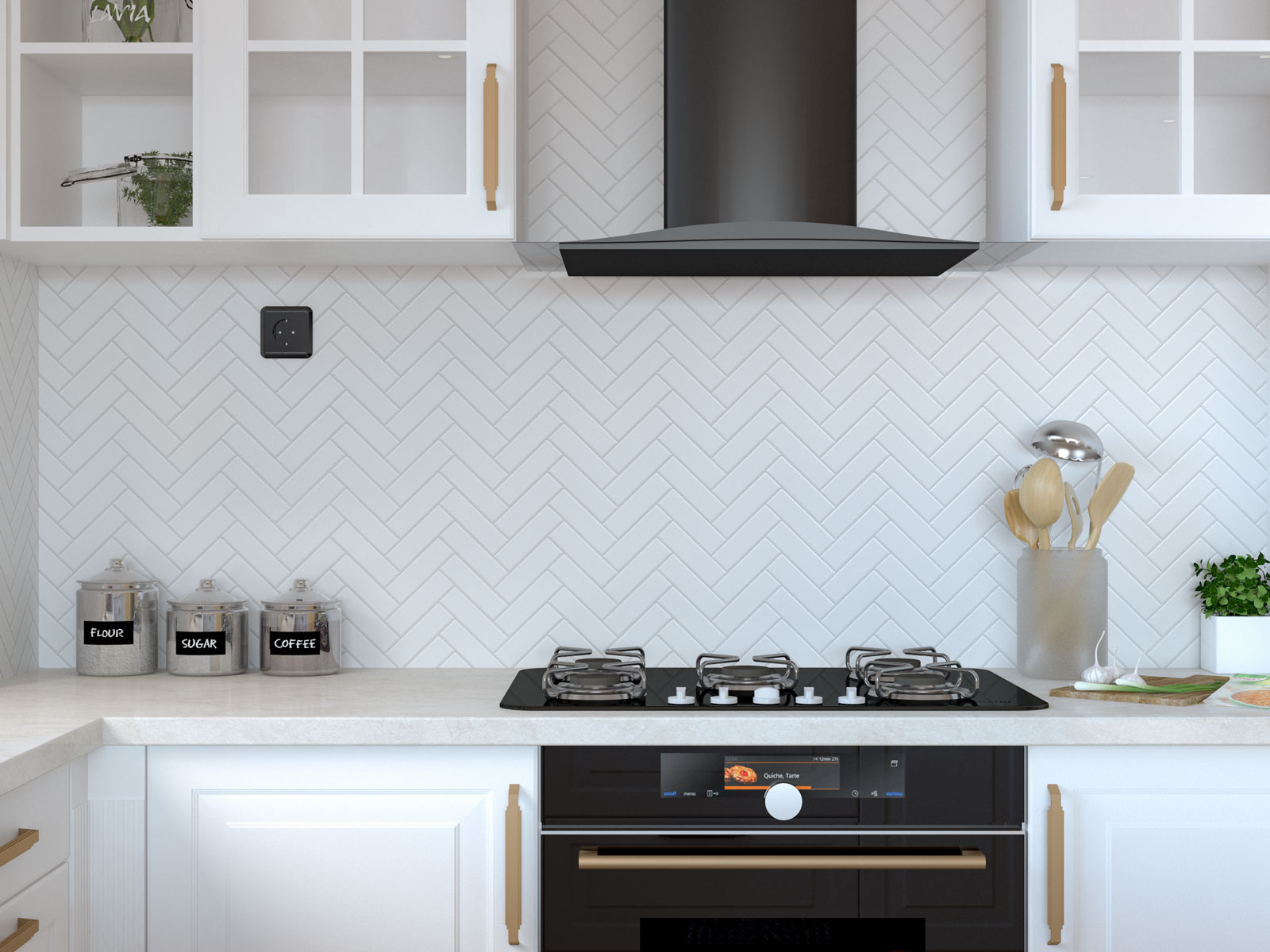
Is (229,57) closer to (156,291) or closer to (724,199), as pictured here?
(156,291)

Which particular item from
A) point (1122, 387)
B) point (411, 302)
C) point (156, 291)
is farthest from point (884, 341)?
point (156, 291)

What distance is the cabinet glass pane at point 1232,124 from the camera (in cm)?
196

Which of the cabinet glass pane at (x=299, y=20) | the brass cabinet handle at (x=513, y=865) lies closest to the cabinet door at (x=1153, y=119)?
the cabinet glass pane at (x=299, y=20)

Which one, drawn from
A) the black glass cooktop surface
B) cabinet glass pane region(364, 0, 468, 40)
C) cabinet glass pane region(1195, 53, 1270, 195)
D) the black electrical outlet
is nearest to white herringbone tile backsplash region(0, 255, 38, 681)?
the black electrical outlet

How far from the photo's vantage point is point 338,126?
6.31ft

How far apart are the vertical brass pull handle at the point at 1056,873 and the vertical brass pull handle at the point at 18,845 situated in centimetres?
150

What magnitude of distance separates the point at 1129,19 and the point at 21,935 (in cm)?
232

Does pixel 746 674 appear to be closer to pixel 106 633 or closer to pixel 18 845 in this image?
pixel 18 845

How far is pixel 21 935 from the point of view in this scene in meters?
1.46

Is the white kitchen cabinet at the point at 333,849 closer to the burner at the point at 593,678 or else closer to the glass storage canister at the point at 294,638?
the burner at the point at 593,678

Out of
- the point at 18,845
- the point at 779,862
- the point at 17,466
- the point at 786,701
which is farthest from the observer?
the point at 17,466

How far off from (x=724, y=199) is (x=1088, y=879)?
51.2 inches

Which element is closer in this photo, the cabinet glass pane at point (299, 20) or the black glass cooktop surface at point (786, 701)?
the black glass cooktop surface at point (786, 701)

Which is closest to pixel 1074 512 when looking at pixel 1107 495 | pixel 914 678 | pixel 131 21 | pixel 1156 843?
pixel 1107 495
